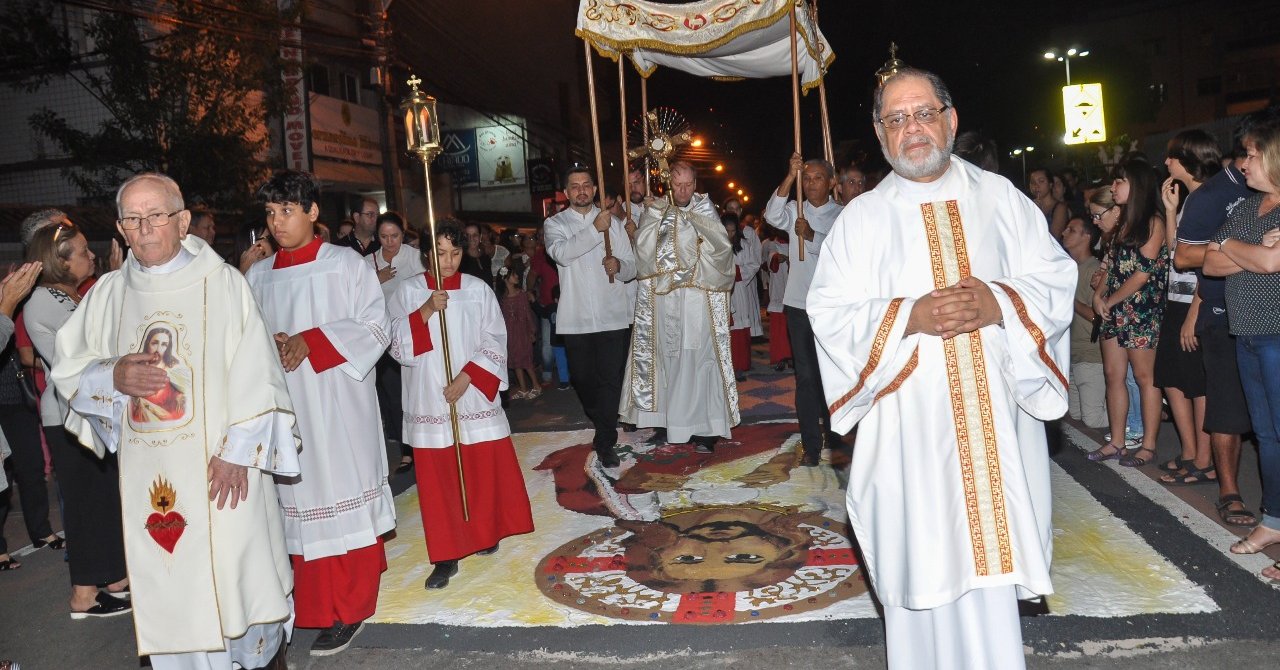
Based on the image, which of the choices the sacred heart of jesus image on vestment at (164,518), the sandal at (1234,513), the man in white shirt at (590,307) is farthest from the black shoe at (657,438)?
the sacred heart of jesus image on vestment at (164,518)

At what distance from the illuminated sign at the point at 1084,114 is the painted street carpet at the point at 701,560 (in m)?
16.0

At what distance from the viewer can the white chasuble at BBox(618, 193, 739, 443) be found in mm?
7723

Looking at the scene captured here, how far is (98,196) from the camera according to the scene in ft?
44.9

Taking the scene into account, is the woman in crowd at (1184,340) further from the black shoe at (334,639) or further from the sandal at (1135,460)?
the black shoe at (334,639)

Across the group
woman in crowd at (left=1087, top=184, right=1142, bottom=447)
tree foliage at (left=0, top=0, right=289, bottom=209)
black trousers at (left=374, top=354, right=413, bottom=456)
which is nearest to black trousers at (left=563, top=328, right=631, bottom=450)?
black trousers at (left=374, top=354, right=413, bottom=456)

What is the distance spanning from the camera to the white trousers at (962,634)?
3.25 meters

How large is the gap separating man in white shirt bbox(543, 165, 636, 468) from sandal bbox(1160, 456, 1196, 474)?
3639mm

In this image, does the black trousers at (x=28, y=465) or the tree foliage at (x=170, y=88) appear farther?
the tree foliage at (x=170, y=88)

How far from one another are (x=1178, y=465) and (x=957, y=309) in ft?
12.9

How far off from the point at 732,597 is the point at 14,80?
14.7m

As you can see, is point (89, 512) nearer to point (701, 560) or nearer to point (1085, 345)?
point (701, 560)

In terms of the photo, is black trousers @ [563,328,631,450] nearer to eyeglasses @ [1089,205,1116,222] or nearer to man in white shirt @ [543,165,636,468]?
man in white shirt @ [543,165,636,468]

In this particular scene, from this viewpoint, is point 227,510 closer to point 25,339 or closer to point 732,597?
point 732,597

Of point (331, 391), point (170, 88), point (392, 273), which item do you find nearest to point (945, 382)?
point (331, 391)
